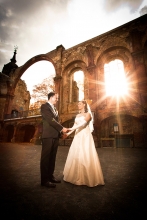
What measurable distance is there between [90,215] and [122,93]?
29.1ft

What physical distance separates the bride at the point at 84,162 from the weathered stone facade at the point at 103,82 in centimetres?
659

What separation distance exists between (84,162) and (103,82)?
899 cm

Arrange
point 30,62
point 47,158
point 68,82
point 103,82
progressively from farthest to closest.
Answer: point 30,62, point 68,82, point 103,82, point 47,158

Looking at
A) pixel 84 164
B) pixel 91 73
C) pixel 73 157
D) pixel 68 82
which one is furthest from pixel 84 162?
pixel 68 82

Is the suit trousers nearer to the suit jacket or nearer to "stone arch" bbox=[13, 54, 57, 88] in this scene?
the suit jacket

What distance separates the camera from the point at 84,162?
2350mm

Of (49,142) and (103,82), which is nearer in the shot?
(49,142)

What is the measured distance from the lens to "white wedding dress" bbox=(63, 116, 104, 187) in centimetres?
227

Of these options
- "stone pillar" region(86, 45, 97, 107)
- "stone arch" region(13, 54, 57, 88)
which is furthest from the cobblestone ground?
"stone arch" region(13, 54, 57, 88)

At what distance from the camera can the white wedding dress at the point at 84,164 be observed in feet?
7.45

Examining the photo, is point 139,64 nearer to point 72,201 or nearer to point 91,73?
point 91,73

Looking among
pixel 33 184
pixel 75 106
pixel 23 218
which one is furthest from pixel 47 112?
pixel 75 106

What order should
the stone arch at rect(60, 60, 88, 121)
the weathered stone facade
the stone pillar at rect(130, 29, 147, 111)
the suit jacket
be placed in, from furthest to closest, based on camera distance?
the stone arch at rect(60, 60, 88, 121) < the weathered stone facade < the stone pillar at rect(130, 29, 147, 111) < the suit jacket

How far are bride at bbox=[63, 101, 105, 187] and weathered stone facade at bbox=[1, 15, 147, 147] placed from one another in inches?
259
